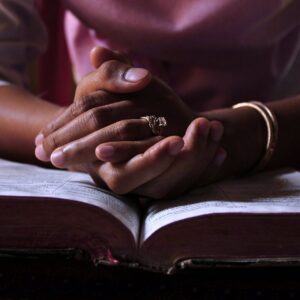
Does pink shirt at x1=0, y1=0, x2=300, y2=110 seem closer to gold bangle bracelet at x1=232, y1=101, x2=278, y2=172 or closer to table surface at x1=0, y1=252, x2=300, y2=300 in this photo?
gold bangle bracelet at x1=232, y1=101, x2=278, y2=172

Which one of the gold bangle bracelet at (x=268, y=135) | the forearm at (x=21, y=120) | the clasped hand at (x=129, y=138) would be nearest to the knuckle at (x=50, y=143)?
the clasped hand at (x=129, y=138)

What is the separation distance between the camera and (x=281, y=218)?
39 centimetres

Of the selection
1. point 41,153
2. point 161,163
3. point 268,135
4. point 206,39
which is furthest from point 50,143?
point 206,39

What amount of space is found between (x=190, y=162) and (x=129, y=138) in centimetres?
6

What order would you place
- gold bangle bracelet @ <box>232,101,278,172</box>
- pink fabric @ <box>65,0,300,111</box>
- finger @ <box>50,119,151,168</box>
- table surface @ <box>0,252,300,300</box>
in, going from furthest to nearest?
pink fabric @ <box>65,0,300,111</box> < gold bangle bracelet @ <box>232,101,278,172</box> < finger @ <box>50,119,151,168</box> < table surface @ <box>0,252,300,300</box>

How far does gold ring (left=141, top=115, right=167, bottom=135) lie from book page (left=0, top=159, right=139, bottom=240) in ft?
0.23

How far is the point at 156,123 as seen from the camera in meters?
0.51

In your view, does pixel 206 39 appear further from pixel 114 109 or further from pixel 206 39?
pixel 114 109

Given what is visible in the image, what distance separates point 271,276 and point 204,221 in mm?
60

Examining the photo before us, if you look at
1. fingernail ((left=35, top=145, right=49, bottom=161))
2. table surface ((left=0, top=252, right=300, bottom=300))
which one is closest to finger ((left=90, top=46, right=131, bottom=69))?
fingernail ((left=35, top=145, right=49, bottom=161))

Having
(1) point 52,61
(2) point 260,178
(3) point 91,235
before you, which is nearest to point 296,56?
(2) point 260,178

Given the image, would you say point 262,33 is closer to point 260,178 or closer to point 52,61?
point 260,178

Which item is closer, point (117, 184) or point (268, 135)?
point (117, 184)

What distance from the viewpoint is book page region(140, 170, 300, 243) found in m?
0.40
